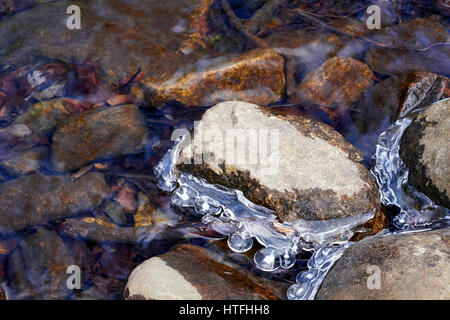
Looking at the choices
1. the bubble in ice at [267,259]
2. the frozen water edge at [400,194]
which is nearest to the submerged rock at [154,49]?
the frozen water edge at [400,194]

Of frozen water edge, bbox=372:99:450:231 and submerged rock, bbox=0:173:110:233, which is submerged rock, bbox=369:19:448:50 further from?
submerged rock, bbox=0:173:110:233

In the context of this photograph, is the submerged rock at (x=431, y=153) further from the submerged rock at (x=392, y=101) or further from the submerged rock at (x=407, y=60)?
the submerged rock at (x=407, y=60)

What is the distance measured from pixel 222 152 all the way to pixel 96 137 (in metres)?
1.28

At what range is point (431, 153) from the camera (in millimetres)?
2840

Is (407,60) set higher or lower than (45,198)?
higher

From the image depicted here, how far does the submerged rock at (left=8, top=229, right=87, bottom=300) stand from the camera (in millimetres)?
2836

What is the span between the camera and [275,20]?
172 inches

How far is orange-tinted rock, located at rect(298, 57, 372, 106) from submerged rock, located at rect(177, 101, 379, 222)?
2.40ft

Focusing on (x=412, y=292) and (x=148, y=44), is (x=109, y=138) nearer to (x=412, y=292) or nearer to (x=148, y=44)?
(x=148, y=44)

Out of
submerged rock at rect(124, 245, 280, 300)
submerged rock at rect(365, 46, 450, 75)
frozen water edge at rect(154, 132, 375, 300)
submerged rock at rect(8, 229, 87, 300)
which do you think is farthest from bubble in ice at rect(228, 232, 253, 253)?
submerged rock at rect(365, 46, 450, 75)

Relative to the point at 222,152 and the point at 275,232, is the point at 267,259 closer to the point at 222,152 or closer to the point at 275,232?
the point at 275,232

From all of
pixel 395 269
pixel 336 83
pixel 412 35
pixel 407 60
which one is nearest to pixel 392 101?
pixel 336 83
